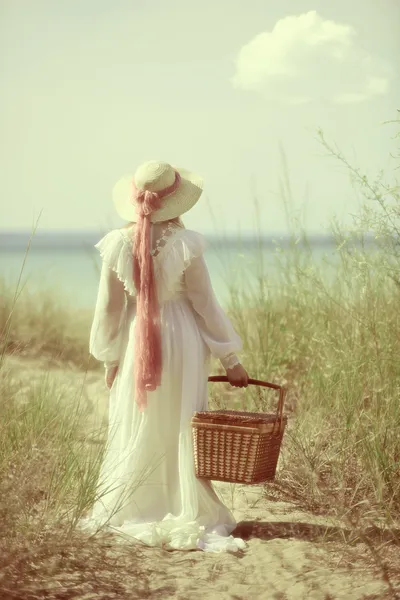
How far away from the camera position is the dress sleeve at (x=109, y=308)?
3.78 meters

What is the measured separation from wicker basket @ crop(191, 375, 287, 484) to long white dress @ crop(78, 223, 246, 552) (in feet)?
0.50

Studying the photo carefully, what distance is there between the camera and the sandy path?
10.0ft

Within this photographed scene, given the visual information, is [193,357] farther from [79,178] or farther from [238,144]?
[79,178]

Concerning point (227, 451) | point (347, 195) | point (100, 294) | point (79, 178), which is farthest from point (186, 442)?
point (79, 178)

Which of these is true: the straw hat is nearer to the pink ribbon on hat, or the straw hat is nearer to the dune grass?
the pink ribbon on hat

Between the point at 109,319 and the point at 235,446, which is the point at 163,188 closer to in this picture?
the point at 109,319

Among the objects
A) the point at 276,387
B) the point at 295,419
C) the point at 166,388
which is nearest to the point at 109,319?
the point at 166,388

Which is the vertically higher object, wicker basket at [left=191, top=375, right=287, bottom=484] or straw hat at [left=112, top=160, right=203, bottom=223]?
straw hat at [left=112, top=160, right=203, bottom=223]

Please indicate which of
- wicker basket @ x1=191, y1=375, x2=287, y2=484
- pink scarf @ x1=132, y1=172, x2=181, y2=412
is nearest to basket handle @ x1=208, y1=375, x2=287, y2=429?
wicker basket @ x1=191, y1=375, x2=287, y2=484

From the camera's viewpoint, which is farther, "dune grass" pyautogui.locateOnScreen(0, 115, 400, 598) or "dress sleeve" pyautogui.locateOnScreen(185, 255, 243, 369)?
"dress sleeve" pyautogui.locateOnScreen(185, 255, 243, 369)

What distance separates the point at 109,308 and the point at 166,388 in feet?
1.49

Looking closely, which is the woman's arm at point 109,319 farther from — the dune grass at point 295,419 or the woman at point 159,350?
the dune grass at point 295,419

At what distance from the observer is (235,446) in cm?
354

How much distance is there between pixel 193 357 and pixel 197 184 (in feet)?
2.64
